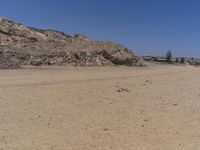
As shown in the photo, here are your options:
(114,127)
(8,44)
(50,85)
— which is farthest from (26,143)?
(8,44)

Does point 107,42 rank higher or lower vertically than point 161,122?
higher

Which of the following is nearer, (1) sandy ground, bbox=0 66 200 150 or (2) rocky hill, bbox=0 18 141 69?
(1) sandy ground, bbox=0 66 200 150

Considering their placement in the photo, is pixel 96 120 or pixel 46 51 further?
pixel 46 51

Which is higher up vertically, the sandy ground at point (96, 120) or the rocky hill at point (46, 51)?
→ the rocky hill at point (46, 51)

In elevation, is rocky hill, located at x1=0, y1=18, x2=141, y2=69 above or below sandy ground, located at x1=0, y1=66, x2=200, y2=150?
above

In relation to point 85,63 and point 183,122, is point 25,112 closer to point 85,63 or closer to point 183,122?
point 183,122

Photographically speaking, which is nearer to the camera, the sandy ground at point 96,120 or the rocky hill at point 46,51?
the sandy ground at point 96,120

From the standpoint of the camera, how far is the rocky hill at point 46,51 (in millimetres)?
31420

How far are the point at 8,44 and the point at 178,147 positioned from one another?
3072 centimetres

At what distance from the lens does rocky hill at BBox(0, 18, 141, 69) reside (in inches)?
1237

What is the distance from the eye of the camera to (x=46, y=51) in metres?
34.4

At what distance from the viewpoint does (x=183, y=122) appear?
9.57 meters

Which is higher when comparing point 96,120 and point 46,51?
point 46,51

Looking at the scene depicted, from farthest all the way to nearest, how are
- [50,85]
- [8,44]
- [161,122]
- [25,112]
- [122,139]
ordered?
[8,44], [50,85], [25,112], [161,122], [122,139]
